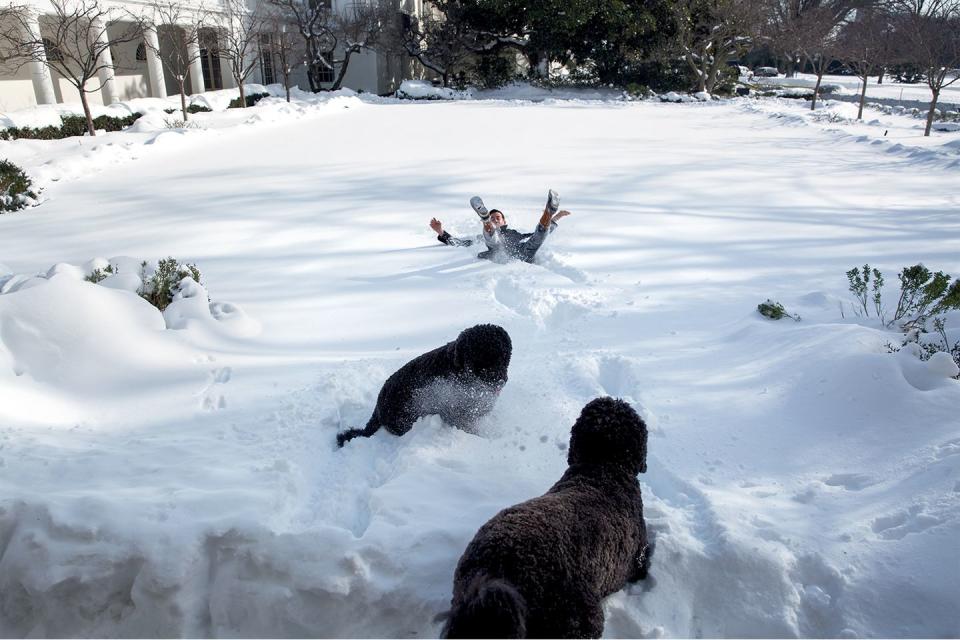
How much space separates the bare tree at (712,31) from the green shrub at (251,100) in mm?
19261

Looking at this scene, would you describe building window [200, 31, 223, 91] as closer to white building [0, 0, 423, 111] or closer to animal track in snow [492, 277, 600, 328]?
white building [0, 0, 423, 111]

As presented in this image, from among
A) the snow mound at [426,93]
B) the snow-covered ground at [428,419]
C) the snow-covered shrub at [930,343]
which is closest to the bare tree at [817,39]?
the snow mound at [426,93]

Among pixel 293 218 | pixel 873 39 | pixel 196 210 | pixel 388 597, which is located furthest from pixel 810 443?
pixel 873 39

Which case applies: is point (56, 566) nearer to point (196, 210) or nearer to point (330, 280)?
point (330, 280)

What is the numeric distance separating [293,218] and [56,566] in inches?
221

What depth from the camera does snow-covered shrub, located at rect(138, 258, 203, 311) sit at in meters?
4.62

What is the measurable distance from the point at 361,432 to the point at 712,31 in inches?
1175

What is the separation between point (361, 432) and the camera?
329 cm

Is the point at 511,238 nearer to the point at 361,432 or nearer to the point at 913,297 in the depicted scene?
the point at 361,432

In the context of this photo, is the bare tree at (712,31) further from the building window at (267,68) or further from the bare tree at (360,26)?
the building window at (267,68)

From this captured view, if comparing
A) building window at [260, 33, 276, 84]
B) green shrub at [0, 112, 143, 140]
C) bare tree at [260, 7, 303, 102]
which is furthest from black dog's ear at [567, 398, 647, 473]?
building window at [260, 33, 276, 84]

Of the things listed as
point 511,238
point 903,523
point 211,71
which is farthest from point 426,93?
point 903,523

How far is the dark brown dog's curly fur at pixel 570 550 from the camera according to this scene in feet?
5.46

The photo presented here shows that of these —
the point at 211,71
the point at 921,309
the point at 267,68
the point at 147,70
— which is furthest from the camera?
the point at 267,68
